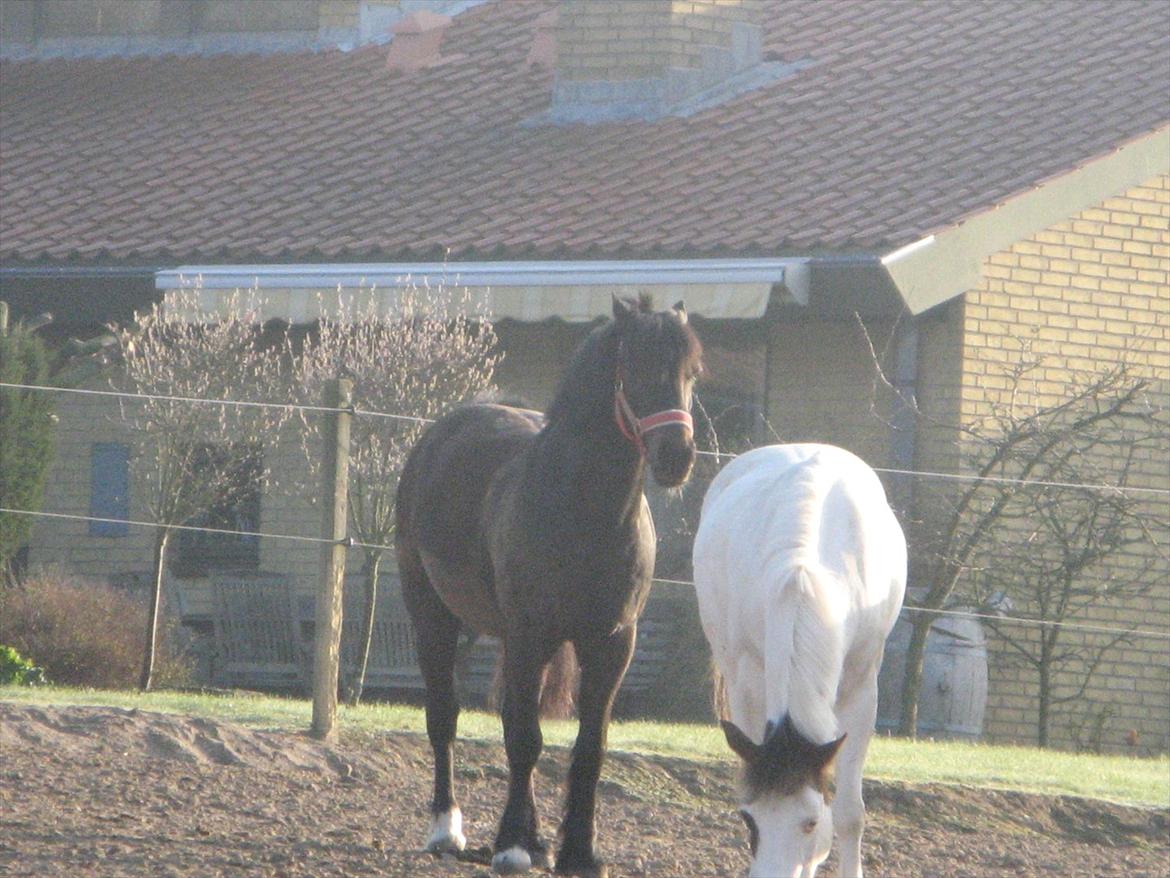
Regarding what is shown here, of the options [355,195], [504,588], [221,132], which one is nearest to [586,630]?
[504,588]

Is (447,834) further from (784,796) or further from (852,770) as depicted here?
(784,796)

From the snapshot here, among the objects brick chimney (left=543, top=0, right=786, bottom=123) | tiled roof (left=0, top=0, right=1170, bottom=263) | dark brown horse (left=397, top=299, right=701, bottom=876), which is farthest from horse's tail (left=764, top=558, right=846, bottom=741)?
brick chimney (left=543, top=0, right=786, bottom=123)

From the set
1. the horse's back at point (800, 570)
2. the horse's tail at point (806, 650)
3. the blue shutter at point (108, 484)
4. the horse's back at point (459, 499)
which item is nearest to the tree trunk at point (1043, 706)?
the horse's back at point (459, 499)

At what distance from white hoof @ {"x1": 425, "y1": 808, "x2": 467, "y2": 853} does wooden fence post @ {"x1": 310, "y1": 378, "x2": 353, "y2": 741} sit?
209cm

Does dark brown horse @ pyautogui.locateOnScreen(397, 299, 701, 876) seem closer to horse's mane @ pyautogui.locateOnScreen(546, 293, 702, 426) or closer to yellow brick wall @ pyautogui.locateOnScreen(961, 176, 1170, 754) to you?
horse's mane @ pyautogui.locateOnScreen(546, 293, 702, 426)

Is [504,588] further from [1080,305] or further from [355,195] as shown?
[355,195]

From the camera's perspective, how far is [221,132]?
18.9 meters

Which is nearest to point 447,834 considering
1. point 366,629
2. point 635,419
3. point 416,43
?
point 635,419

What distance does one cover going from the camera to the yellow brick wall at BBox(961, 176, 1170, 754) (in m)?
14.4

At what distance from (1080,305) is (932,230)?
1868 mm

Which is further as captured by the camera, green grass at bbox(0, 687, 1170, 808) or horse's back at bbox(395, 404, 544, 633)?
green grass at bbox(0, 687, 1170, 808)

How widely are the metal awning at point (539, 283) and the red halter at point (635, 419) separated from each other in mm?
6821

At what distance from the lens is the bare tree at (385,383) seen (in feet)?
40.9

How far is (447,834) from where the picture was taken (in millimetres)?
7527
